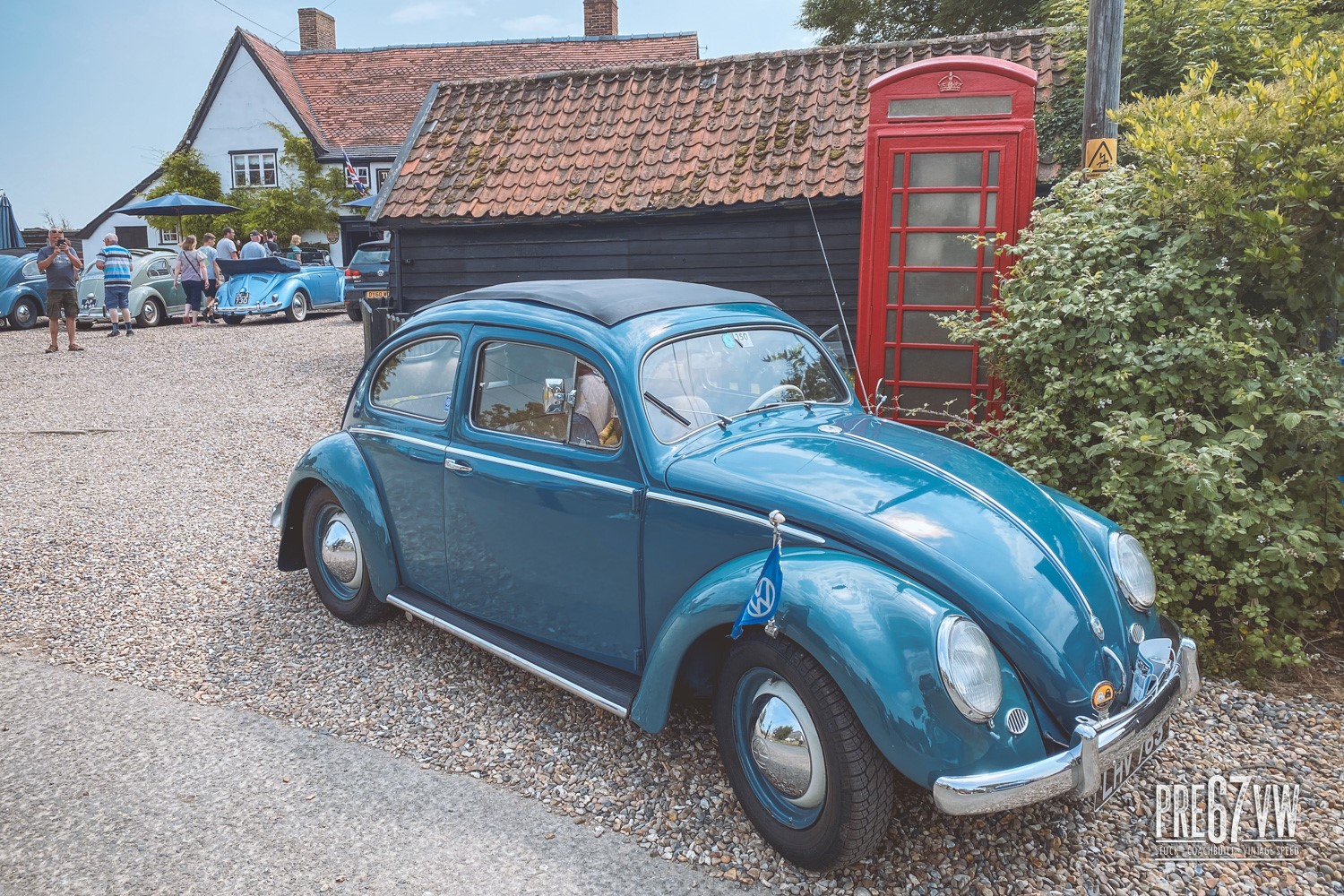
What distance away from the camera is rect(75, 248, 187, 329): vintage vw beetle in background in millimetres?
17938

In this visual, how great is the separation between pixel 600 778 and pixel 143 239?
33536 mm

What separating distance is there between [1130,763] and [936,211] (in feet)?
14.8

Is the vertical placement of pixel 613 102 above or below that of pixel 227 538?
above

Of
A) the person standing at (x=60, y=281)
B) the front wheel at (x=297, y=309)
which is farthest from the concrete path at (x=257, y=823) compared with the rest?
the front wheel at (x=297, y=309)

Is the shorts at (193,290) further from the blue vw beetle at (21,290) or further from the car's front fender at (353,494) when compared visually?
the car's front fender at (353,494)

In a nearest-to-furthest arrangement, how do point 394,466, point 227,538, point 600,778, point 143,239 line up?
point 600,778, point 394,466, point 227,538, point 143,239

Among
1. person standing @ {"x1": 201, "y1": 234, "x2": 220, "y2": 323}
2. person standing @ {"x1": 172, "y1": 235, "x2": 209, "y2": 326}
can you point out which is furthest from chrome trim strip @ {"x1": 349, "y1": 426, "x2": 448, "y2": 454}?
person standing @ {"x1": 201, "y1": 234, "x2": 220, "y2": 323}

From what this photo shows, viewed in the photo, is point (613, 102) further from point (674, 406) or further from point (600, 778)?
point (600, 778)

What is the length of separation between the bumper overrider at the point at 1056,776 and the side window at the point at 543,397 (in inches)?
65.2

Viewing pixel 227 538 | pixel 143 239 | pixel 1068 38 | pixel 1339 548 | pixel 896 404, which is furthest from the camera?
pixel 143 239

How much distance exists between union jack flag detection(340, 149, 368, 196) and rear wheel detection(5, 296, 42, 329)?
8.10 metres

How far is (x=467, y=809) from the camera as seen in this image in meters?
3.14

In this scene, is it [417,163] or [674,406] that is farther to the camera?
[417,163]

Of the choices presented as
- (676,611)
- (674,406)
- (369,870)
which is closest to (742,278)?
(674,406)
